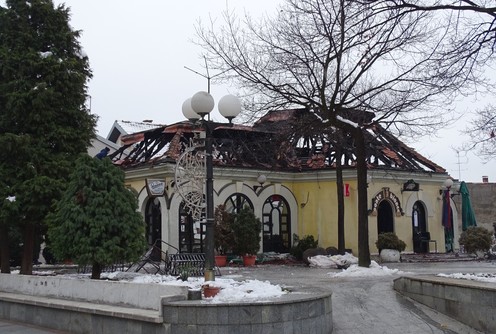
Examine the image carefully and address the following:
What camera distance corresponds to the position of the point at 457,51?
11.9 metres

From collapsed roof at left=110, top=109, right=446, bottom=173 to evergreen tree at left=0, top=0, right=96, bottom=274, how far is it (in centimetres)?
686

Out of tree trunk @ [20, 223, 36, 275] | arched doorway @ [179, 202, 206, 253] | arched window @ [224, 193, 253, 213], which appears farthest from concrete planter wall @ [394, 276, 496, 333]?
arched window @ [224, 193, 253, 213]

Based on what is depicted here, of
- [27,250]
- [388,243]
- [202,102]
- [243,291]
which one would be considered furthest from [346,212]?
[243,291]

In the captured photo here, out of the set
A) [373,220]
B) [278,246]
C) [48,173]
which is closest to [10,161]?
[48,173]

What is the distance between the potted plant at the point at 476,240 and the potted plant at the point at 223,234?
950cm

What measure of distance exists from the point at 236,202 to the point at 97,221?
12.5 metres

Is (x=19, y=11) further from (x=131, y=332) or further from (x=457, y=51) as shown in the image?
(x=457, y=51)

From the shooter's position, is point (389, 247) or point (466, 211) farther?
point (466, 211)

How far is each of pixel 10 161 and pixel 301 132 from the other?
27.7 ft

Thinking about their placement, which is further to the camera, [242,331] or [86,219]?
[86,219]

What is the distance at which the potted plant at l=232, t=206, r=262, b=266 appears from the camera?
812 inches

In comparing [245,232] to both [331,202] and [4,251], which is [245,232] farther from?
[4,251]

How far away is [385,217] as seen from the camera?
1016 inches

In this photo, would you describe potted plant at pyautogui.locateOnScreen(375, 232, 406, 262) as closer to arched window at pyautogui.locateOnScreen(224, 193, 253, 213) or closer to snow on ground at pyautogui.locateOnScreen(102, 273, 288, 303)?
arched window at pyautogui.locateOnScreen(224, 193, 253, 213)
